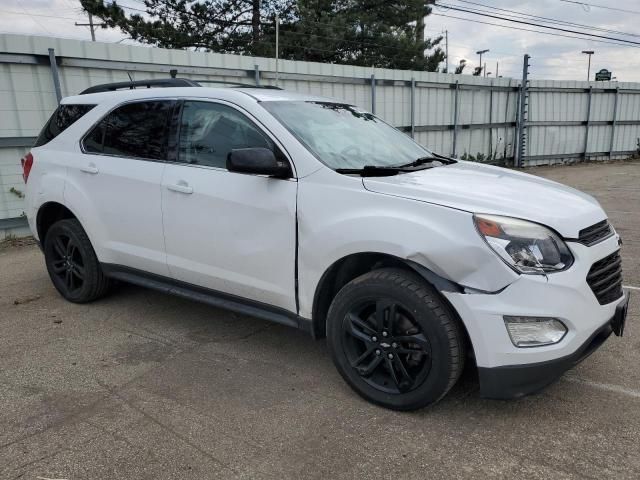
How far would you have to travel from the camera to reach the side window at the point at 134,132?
3930 mm

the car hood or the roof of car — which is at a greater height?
the roof of car

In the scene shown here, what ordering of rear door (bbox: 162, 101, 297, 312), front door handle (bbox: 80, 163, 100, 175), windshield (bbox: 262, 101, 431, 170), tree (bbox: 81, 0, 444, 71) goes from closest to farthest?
1. rear door (bbox: 162, 101, 297, 312)
2. windshield (bbox: 262, 101, 431, 170)
3. front door handle (bbox: 80, 163, 100, 175)
4. tree (bbox: 81, 0, 444, 71)

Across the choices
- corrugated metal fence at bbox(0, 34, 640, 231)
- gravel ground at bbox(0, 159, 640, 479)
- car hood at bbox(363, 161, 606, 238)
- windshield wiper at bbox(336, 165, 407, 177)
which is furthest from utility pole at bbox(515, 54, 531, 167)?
windshield wiper at bbox(336, 165, 407, 177)

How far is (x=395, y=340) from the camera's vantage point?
9.32ft

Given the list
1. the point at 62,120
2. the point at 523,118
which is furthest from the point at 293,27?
the point at 62,120

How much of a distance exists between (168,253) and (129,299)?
133cm

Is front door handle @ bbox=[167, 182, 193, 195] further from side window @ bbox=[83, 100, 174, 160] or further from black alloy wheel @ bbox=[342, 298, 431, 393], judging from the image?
black alloy wheel @ bbox=[342, 298, 431, 393]

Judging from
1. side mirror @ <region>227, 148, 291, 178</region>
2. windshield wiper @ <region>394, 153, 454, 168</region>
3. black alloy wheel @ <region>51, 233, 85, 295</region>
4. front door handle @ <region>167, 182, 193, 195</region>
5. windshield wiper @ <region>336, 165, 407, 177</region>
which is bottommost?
black alloy wheel @ <region>51, 233, 85, 295</region>

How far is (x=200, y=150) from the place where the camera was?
369 cm

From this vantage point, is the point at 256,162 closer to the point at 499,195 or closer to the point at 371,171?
the point at 371,171

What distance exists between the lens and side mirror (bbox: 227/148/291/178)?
312cm

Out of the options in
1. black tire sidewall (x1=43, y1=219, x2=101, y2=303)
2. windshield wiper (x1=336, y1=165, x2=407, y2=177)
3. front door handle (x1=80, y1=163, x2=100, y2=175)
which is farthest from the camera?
black tire sidewall (x1=43, y1=219, x2=101, y2=303)

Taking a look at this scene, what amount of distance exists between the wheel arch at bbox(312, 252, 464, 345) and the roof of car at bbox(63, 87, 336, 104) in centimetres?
130

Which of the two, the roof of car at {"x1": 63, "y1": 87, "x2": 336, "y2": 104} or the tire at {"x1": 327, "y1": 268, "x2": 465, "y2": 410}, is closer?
the tire at {"x1": 327, "y1": 268, "x2": 465, "y2": 410}
